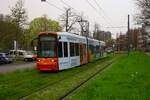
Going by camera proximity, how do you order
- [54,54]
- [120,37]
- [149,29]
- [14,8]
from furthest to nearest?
[120,37], [14,8], [54,54], [149,29]

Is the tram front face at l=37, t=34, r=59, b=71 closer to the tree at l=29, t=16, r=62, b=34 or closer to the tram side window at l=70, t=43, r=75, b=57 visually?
the tram side window at l=70, t=43, r=75, b=57

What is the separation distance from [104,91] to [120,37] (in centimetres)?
15431

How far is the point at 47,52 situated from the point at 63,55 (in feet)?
4.98

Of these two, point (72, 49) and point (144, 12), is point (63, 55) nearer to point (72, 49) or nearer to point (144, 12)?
point (72, 49)

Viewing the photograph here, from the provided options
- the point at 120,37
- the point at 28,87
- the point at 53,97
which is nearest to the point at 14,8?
the point at 28,87

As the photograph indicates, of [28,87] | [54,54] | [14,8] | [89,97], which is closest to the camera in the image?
[89,97]

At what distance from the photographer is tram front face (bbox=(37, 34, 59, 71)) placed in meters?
27.8

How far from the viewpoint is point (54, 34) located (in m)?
28.0

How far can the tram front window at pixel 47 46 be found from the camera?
1099 inches

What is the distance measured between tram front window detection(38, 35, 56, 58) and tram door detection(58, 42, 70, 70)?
1.77 ft

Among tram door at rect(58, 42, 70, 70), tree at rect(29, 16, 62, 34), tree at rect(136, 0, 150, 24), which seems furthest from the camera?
tree at rect(29, 16, 62, 34)

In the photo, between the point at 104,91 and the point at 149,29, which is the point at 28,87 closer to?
the point at 104,91

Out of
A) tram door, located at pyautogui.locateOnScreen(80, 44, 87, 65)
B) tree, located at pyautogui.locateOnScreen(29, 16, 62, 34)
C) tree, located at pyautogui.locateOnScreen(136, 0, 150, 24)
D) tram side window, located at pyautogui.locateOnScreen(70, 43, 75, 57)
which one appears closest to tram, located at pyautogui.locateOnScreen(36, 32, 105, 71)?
tram side window, located at pyautogui.locateOnScreen(70, 43, 75, 57)

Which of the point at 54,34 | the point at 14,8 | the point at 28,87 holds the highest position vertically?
the point at 14,8
